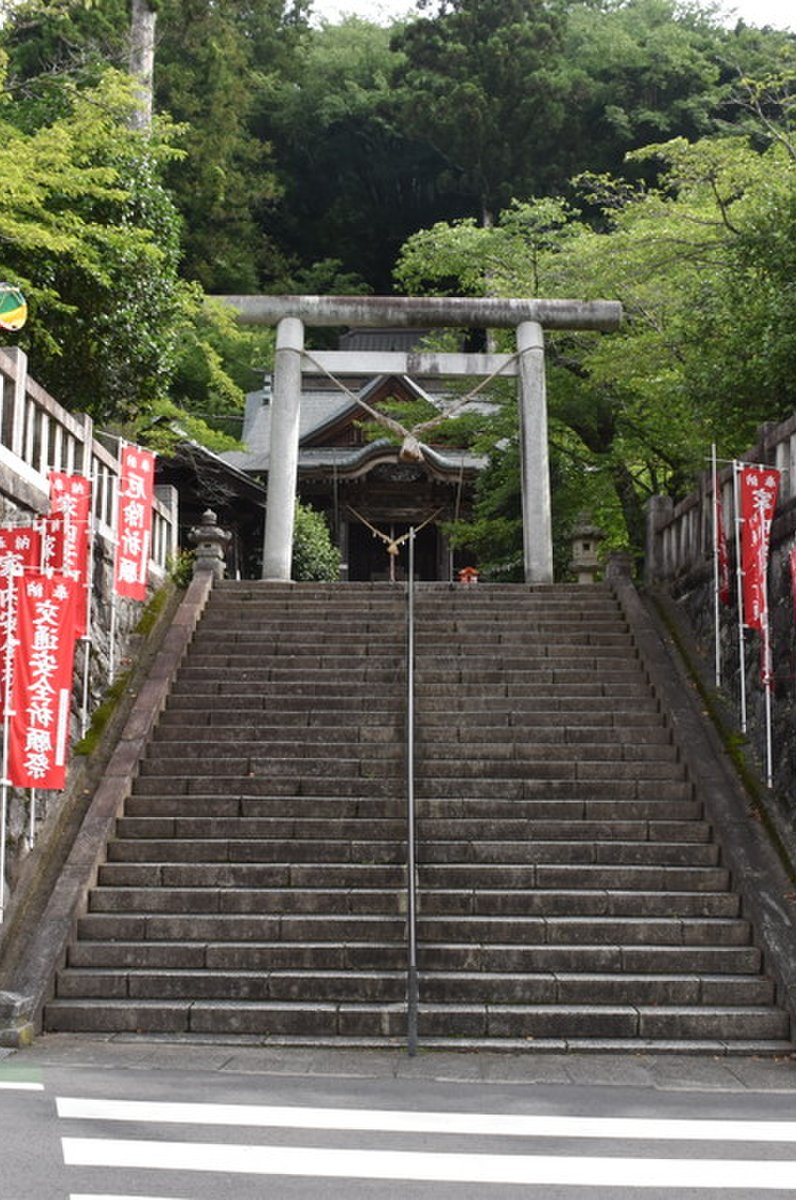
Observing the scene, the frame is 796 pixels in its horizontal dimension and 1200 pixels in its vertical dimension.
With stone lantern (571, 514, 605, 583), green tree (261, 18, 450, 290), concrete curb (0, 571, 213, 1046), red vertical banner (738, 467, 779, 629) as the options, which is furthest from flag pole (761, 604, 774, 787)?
green tree (261, 18, 450, 290)

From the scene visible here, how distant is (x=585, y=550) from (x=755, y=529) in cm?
773

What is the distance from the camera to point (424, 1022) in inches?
301

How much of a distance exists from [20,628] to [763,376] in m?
7.75

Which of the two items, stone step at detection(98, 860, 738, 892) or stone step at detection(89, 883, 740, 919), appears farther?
stone step at detection(98, 860, 738, 892)

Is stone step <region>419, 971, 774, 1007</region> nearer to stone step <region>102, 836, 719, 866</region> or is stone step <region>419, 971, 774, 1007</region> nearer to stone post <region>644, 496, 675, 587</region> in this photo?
stone step <region>102, 836, 719, 866</region>

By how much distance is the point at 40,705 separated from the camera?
28.1ft

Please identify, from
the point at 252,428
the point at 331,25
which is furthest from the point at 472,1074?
the point at 331,25

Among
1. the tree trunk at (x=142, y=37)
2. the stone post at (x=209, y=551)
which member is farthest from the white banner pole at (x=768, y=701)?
the tree trunk at (x=142, y=37)

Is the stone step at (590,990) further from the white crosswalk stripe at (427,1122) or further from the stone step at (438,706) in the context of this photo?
the stone step at (438,706)

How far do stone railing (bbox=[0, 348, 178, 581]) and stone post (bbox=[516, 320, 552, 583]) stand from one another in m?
5.90

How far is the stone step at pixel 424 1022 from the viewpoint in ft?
25.1

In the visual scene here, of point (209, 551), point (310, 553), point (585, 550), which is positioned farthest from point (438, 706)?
point (310, 553)

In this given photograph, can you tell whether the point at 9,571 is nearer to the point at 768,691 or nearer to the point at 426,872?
the point at 426,872

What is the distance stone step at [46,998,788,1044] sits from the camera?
7648 millimetres
